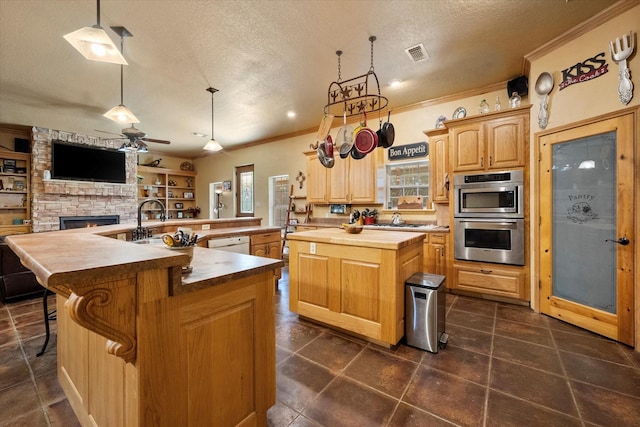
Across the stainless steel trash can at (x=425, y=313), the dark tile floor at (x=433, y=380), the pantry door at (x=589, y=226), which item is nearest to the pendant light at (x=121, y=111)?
the dark tile floor at (x=433, y=380)

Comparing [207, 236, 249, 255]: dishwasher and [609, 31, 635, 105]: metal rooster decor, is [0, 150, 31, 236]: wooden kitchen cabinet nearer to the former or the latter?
[207, 236, 249, 255]: dishwasher

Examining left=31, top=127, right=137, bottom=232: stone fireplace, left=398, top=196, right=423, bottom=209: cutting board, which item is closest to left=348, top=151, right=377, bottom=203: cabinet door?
left=398, top=196, right=423, bottom=209: cutting board

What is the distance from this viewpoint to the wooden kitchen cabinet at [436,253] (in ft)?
12.1

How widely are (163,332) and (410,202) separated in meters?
4.13

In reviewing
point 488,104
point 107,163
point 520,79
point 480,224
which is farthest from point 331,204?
point 107,163

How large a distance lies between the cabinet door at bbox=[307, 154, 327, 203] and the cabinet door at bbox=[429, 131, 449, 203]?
195 cm

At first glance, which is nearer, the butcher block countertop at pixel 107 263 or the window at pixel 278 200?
the butcher block countertop at pixel 107 263

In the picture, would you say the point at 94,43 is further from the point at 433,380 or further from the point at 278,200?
the point at 278,200

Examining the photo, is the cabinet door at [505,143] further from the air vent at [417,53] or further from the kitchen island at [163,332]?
the kitchen island at [163,332]

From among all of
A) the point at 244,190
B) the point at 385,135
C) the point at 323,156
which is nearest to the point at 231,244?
the point at 323,156

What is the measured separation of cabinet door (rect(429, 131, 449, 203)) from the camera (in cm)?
384

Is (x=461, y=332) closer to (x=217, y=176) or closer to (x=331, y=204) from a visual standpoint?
(x=331, y=204)

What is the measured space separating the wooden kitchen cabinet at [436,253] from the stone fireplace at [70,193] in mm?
7025

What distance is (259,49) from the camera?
2.91 metres
